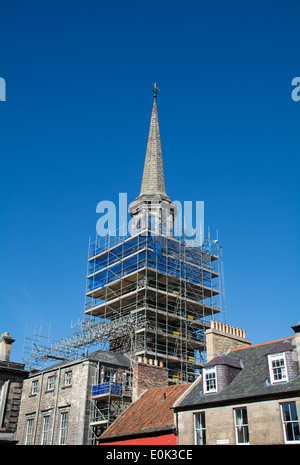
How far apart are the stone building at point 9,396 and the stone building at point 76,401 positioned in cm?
518

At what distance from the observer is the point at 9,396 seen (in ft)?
90.6

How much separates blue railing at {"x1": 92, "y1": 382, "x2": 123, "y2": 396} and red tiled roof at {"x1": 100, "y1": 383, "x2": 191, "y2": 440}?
3.04 meters

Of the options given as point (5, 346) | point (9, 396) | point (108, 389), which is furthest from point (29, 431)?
point (9, 396)

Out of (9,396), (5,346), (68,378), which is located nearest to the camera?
(9,396)

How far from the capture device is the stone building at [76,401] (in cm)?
3141

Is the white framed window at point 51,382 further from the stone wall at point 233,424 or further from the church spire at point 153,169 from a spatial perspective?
the church spire at point 153,169

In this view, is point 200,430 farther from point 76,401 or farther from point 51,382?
point 51,382

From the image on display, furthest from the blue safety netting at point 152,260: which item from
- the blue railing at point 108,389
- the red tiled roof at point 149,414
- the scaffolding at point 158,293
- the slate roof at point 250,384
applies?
the slate roof at point 250,384

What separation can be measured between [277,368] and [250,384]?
1.48 meters

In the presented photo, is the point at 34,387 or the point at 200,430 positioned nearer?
the point at 200,430

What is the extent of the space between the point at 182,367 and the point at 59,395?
18.1 meters

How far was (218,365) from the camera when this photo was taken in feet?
74.4

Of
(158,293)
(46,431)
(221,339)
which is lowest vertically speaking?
(46,431)
